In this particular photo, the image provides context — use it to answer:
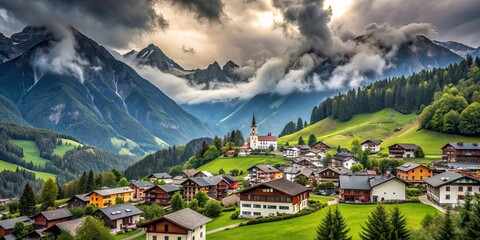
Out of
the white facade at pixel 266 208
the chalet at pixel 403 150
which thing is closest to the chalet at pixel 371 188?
the white facade at pixel 266 208

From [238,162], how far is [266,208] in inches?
3588

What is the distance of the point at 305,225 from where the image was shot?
208ft

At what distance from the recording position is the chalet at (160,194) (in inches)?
4540

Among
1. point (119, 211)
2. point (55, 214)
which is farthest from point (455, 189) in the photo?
point (55, 214)

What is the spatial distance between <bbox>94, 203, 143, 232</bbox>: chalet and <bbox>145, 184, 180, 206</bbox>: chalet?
67.5 feet

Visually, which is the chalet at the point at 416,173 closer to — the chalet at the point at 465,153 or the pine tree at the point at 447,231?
the chalet at the point at 465,153

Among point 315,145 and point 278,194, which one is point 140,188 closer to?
point 278,194

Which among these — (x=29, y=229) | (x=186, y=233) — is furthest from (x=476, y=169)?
(x=29, y=229)

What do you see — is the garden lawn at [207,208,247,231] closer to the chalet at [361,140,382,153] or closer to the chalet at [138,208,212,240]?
the chalet at [138,208,212,240]

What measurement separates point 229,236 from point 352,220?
19.0m

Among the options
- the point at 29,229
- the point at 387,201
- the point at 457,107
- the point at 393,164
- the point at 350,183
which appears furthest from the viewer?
the point at 457,107

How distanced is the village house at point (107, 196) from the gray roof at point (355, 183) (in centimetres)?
6871

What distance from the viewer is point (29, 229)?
95562mm

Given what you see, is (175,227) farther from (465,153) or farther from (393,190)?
(465,153)
